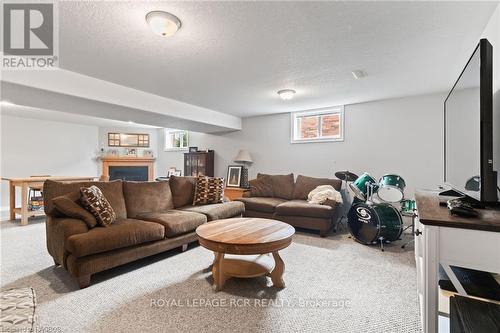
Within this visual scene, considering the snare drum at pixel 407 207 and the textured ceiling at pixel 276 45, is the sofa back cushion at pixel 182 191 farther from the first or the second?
the snare drum at pixel 407 207

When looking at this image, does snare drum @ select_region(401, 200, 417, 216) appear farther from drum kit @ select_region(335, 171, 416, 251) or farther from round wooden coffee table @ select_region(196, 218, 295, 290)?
round wooden coffee table @ select_region(196, 218, 295, 290)

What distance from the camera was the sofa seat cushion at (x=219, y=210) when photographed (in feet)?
11.6

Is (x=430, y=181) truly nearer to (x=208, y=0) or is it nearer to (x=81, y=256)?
(x=208, y=0)

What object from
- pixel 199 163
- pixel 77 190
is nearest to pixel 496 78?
pixel 77 190

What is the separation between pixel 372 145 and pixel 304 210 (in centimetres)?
183

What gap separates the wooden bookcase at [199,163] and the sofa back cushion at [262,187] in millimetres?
1826

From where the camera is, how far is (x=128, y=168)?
25.5ft

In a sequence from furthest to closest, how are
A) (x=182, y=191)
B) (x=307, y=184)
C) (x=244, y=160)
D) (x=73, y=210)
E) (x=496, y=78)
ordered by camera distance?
(x=244, y=160)
(x=307, y=184)
(x=182, y=191)
(x=73, y=210)
(x=496, y=78)

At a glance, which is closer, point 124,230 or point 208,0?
point 208,0

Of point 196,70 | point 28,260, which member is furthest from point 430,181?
point 28,260

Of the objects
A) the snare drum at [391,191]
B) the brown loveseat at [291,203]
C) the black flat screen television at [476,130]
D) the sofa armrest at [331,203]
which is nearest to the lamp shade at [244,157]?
the brown loveseat at [291,203]

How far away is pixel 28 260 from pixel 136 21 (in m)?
2.94

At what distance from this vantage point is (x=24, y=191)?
15.0 feet

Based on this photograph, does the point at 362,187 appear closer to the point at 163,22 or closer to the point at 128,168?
the point at 163,22
